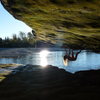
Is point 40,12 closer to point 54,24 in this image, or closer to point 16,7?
point 16,7

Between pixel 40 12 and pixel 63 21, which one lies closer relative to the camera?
pixel 40 12

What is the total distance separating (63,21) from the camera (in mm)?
8141

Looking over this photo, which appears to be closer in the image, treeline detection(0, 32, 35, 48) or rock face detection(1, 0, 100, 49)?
rock face detection(1, 0, 100, 49)

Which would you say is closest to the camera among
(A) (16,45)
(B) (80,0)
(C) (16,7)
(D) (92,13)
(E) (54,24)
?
(B) (80,0)

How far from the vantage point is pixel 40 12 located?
22.8ft

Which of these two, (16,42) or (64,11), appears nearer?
(64,11)

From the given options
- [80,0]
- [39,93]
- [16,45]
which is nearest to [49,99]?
[39,93]

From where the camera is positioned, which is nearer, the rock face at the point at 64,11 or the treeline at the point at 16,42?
the rock face at the point at 64,11

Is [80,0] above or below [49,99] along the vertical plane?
above

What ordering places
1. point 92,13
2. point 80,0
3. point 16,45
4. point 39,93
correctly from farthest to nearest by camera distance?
point 16,45 < point 39,93 < point 92,13 < point 80,0

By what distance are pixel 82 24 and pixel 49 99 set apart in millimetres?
2897

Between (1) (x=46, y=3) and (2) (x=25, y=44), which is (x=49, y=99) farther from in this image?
(2) (x=25, y=44)

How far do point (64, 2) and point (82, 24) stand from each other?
8.71 feet

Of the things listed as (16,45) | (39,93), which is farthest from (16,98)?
(16,45)
